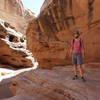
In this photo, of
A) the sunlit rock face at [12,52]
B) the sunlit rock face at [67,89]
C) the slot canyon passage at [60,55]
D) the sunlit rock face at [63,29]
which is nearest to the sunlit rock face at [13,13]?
the sunlit rock face at [12,52]

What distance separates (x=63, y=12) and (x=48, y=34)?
1677mm

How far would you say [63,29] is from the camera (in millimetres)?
4949

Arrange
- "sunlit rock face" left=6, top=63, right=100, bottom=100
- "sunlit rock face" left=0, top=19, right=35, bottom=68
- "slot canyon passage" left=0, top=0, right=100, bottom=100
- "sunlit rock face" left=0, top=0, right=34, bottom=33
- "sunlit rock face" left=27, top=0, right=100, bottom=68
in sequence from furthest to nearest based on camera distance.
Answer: "sunlit rock face" left=0, top=0, right=34, bottom=33
"sunlit rock face" left=0, top=19, right=35, bottom=68
"sunlit rock face" left=27, top=0, right=100, bottom=68
"slot canyon passage" left=0, top=0, right=100, bottom=100
"sunlit rock face" left=6, top=63, right=100, bottom=100

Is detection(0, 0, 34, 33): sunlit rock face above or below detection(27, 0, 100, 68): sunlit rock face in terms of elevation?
above

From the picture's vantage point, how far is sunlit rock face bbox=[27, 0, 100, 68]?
3.92 metres

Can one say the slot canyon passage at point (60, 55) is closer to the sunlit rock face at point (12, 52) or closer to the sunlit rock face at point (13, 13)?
the sunlit rock face at point (12, 52)

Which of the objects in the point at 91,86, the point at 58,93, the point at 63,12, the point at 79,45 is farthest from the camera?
the point at 63,12

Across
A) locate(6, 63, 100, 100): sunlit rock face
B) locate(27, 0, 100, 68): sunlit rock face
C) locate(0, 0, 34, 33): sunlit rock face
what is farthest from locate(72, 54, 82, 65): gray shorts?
locate(0, 0, 34, 33): sunlit rock face

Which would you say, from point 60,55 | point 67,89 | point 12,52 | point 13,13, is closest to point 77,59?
point 67,89

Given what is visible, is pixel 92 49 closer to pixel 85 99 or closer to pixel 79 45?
pixel 79 45

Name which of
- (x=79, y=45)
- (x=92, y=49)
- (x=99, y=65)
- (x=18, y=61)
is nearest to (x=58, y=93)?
(x=79, y=45)

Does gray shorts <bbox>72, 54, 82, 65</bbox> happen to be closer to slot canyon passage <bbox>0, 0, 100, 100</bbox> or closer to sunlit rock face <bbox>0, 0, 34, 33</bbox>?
slot canyon passage <bbox>0, 0, 100, 100</bbox>

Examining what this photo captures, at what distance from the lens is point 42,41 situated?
19.4 feet

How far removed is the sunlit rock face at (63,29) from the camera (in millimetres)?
3922
